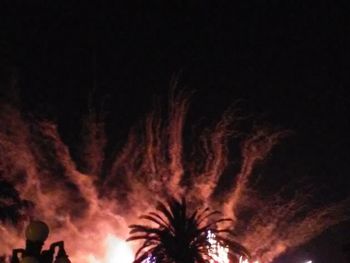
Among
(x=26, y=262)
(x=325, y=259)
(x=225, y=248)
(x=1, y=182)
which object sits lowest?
(x=26, y=262)

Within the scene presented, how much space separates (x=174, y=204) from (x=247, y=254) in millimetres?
5054

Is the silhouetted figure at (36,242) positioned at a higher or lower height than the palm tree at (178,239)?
lower

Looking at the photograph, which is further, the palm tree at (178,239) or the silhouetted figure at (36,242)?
the palm tree at (178,239)

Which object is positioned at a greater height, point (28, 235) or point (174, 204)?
point (174, 204)

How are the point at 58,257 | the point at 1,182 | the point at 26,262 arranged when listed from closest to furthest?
the point at 26,262
the point at 58,257
the point at 1,182

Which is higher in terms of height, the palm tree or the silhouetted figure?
the palm tree

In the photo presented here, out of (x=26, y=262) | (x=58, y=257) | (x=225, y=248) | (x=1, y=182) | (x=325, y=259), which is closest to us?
(x=26, y=262)

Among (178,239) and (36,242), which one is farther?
(178,239)

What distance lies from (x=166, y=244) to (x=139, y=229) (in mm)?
2156

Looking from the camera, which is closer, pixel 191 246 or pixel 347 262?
pixel 191 246

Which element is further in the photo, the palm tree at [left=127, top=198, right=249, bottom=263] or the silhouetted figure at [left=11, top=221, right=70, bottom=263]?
the palm tree at [left=127, top=198, right=249, bottom=263]

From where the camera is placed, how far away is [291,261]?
66.0m

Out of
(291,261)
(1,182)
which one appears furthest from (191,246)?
(291,261)

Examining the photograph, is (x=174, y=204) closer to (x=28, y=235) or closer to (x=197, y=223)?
(x=197, y=223)
